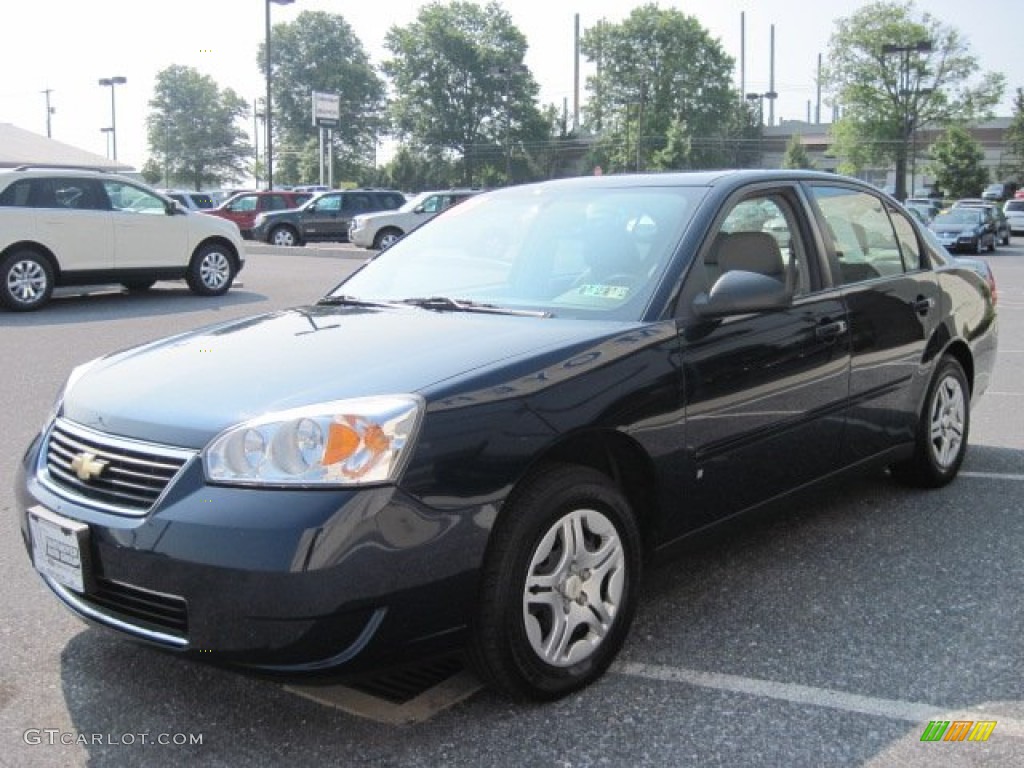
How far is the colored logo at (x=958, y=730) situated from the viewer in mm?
2883

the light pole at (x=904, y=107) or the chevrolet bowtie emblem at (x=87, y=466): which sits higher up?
the light pole at (x=904, y=107)

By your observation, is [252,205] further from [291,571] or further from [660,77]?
[660,77]

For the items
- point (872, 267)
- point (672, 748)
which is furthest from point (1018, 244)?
point (672, 748)

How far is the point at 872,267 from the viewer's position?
4715mm

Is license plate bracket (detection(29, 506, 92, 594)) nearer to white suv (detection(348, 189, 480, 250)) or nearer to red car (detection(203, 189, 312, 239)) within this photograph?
white suv (detection(348, 189, 480, 250))

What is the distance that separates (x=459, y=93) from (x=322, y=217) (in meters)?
65.7

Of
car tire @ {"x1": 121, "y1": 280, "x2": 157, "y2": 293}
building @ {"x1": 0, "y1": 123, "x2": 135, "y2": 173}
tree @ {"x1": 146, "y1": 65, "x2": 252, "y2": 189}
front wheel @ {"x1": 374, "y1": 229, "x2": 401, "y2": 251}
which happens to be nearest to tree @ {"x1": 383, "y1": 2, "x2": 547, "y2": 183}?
tree @ {"x1": 146, "y1": 65, "x2": 252, "y2": 189}

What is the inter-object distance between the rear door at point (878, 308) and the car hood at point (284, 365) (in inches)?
59.2

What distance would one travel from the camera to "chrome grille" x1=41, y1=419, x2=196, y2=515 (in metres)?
2.75

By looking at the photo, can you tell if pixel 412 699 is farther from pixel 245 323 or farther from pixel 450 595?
pixel 245 323

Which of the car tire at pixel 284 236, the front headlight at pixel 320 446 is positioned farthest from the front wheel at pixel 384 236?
the front headlight at pixel 320 446

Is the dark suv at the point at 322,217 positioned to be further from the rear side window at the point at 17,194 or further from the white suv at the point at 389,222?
the rear side window at the point at 17,194

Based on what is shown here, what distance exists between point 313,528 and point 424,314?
1.32m

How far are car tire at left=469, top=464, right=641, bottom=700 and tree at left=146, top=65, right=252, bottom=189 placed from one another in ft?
344
